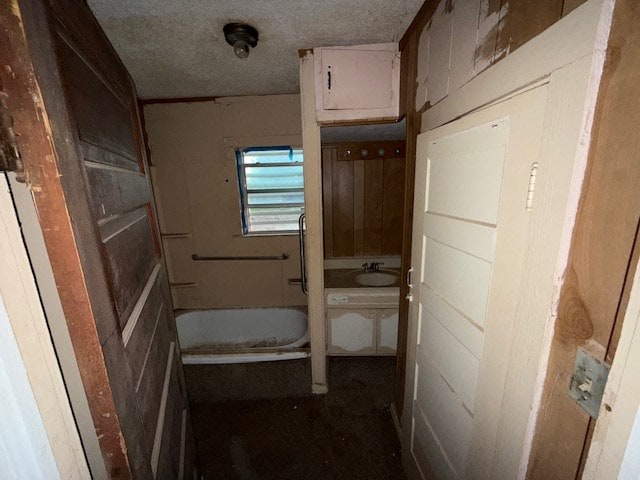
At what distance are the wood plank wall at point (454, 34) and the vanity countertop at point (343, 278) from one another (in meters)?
0.68

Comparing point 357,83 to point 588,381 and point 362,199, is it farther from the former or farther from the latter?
point 588,381

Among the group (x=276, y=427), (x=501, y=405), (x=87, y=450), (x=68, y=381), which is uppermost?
(x=68, y=381)

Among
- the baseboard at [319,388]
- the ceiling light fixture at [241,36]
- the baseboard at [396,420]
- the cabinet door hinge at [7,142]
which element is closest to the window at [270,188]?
the ceiling light fixture at [241,36]

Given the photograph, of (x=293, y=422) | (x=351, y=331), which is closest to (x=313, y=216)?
(x=351, y=331)

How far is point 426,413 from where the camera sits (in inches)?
48.0

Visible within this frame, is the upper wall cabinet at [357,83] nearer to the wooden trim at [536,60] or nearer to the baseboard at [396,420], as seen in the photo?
the wooden trim at [536,60]

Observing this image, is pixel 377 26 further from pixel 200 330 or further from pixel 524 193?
pixel 200 330

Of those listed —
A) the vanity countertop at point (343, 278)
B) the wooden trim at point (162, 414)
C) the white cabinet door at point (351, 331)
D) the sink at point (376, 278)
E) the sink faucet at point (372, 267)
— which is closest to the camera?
the wooden trim at point (162, 414)

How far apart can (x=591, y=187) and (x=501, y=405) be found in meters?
0.63

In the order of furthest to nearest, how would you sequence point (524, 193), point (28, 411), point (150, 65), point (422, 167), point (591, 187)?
point (150, 65) < point (422, 167) < point (524, 193) < point (591, 187) < point (28, 411)

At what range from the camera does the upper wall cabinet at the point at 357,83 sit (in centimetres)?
147

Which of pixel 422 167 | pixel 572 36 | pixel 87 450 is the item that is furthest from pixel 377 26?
pixel 87 450

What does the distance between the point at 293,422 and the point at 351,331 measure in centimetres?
79

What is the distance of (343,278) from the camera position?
96.3 inches
